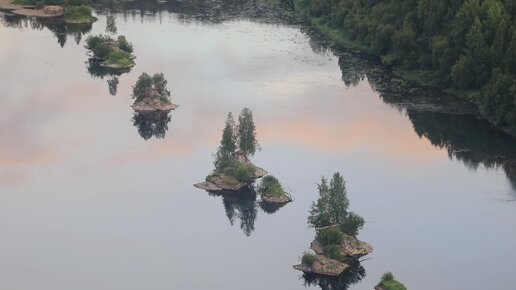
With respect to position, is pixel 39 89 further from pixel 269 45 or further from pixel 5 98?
pixel 269 45

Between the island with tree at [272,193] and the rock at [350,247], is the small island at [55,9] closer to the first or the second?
the island with tree at [272,193]

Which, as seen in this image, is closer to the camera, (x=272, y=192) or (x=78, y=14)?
(x=272, y=192)

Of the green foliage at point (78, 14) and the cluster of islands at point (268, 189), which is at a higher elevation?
the cluster of islands at point (268, 189)

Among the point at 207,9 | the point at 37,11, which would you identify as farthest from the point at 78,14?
the point at 207,9

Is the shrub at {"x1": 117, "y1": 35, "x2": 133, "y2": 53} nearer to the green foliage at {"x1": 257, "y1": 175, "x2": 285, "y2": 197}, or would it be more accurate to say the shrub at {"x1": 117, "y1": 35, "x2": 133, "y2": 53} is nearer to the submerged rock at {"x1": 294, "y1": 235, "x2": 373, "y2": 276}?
the green foliage at {"x1": 257, "y1": 175, "x2": 285, "y2": 197}

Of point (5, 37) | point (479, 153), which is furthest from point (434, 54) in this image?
point (5, 37)

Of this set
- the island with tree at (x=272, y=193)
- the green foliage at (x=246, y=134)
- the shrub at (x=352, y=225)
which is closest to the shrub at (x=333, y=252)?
the shrub at (x=352, y=225)

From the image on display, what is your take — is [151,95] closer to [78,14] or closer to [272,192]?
[272,192]
